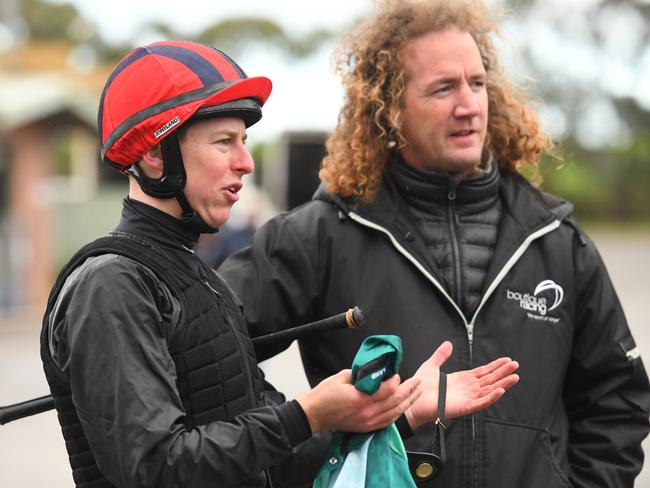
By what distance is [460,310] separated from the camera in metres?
3.08

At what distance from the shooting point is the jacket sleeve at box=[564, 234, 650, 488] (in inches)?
125

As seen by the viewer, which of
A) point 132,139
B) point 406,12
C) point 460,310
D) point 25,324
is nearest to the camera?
point 132,139

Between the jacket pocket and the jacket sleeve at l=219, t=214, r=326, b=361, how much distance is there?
0.69m

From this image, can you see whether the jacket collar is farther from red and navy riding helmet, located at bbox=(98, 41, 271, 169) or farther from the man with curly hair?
the man with curly hair

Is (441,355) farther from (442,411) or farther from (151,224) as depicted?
(151,224)

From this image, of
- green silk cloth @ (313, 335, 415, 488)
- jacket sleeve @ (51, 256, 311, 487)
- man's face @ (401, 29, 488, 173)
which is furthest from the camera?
man's face @ (401, 29, 488, 173)

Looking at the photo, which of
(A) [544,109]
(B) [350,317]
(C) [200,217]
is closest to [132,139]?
(C) [200,217]

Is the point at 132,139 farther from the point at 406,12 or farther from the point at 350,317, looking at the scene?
the point at 406,12

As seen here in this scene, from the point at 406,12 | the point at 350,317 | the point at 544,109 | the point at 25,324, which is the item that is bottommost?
the point at 25,324

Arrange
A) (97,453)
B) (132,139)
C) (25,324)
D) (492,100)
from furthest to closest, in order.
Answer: (25,324), (492,100), (132,139), (97,453)

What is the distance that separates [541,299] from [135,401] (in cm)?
154

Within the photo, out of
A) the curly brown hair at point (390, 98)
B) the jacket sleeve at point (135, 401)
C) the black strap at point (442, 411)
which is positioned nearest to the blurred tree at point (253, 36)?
the curly brown hair at point (390, 98)

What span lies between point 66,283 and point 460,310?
1.30 metres

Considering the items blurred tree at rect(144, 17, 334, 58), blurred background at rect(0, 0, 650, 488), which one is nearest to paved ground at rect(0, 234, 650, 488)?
blurred background at rect(0, 0, 650, 488)
